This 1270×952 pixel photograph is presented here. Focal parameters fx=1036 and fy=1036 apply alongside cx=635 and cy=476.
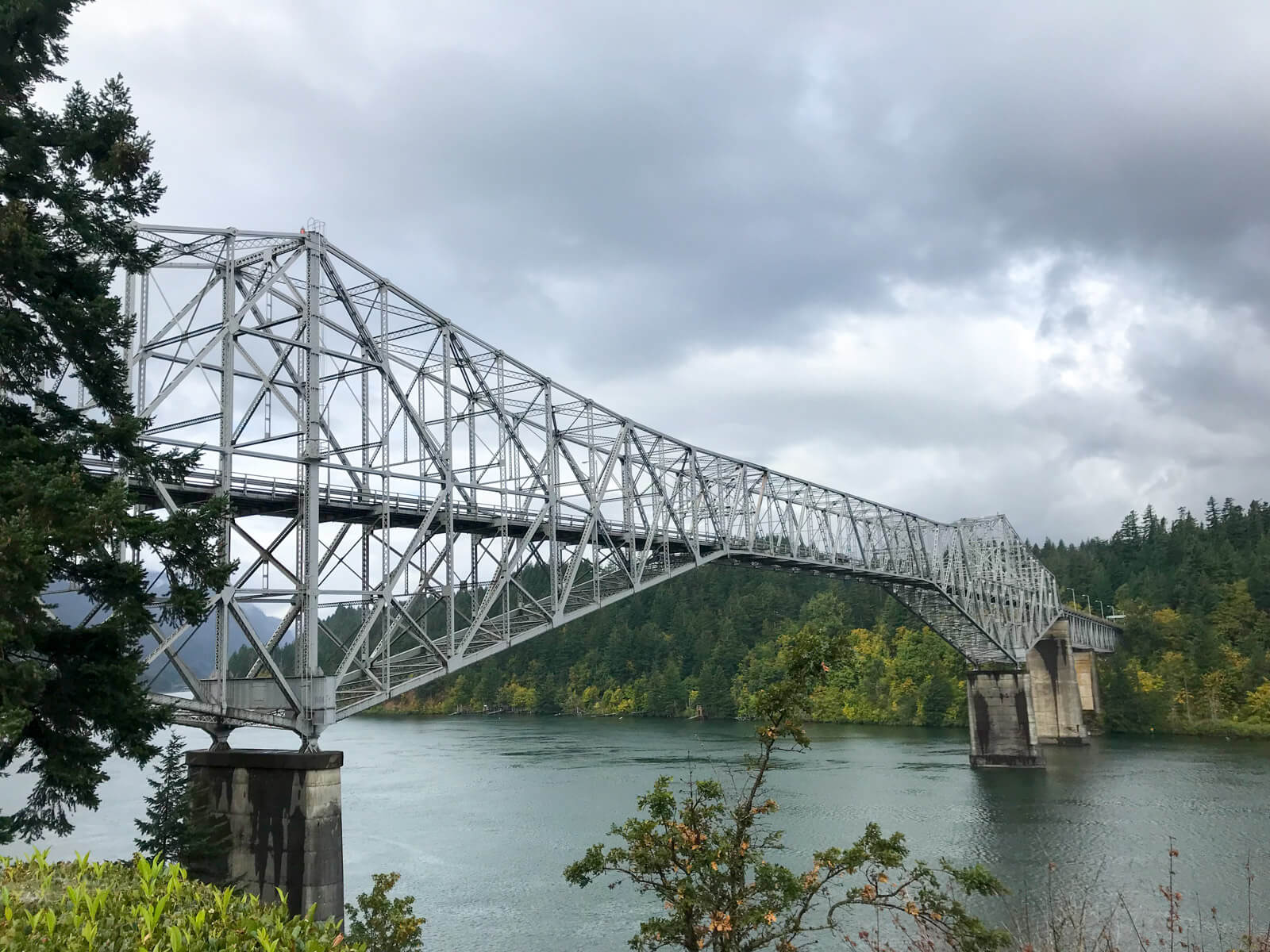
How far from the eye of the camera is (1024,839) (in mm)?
42781

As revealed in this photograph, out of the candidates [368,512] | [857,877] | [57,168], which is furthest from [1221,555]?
[57,168]

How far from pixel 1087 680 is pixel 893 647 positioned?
2584cm

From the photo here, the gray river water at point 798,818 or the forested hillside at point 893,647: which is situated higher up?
the forested hillside at point 893,647

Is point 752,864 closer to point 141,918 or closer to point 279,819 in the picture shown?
point 141,918

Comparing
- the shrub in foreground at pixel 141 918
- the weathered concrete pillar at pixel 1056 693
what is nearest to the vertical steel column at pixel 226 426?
the shrub in foreground at pixel 141 918

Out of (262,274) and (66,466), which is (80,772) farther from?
(262,274)

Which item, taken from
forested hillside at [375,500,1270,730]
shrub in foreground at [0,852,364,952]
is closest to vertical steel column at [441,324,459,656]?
shrub in foreground at [0,852,364,952]

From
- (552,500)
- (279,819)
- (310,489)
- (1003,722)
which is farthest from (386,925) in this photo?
(1003,722)

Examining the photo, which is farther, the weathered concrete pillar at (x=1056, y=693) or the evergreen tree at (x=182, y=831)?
the weathered concrete pillar at (x=1056, y=693)

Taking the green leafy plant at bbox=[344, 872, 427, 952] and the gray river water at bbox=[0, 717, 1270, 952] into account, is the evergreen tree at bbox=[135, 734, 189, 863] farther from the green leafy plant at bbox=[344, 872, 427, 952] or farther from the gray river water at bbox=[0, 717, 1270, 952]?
the gray river water at bbox=[0, 717, 1270, 952]

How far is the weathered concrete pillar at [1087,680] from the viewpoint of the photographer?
335 ft

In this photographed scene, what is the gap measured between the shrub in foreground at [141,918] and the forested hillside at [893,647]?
83.9 m

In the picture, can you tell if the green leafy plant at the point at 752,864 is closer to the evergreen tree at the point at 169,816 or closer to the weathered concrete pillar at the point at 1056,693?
the evergreen tree at the point at 169,816

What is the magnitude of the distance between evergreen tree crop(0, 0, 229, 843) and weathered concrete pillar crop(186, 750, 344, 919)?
7.19 meters
